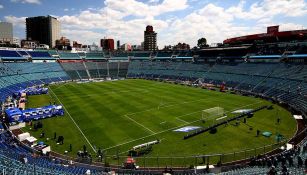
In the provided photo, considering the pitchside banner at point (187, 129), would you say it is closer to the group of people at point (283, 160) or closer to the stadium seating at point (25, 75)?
the group of people at point (283, 160)

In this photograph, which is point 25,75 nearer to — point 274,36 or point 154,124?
point 154,124

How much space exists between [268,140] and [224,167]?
1227 cm

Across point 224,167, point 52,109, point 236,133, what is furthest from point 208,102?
point 52,109

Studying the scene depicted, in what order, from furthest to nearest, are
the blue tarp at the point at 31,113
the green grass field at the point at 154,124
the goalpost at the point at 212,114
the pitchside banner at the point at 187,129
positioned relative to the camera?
the goalpost at the point at 212,114
the blue tarp at the point at 31,113
the pitchside banner at the point at 187,129
the green grass field at the point at 154,124

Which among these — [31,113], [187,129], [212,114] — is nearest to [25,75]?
[31,113]

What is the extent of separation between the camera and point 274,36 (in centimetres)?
8788

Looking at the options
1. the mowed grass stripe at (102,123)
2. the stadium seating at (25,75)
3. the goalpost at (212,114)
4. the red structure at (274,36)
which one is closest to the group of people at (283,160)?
the goalpost at (212,114)

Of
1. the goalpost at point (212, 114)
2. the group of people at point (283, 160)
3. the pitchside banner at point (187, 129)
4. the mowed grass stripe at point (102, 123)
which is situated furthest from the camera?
the goalpost at point (212, 114)

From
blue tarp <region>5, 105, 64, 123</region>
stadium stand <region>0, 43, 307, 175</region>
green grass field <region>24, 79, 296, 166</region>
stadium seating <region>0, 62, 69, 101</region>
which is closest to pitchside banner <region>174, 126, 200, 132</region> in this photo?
green grass field <region>24, 79, 296, 166</region>

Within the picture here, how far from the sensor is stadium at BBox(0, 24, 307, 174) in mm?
28500

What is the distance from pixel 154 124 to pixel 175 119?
4925 millimetres

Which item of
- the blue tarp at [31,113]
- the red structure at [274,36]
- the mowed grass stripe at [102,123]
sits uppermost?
the red structure at [274,36]

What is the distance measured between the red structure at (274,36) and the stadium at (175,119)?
429 mm

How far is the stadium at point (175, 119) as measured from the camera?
93.5 ft
